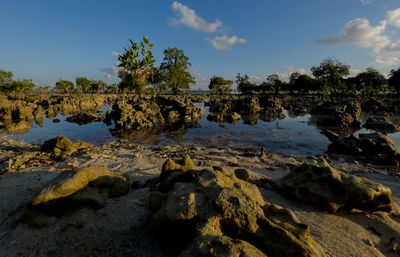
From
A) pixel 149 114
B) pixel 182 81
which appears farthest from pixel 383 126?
pixel 182 81

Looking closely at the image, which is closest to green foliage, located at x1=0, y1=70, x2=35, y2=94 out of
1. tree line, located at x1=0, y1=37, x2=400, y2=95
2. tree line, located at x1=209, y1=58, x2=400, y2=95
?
tree line, located at x1=0, y1=37, x2=400, y2=95

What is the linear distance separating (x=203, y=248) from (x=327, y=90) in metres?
107

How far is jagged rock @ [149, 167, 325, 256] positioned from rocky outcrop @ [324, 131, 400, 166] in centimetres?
1271

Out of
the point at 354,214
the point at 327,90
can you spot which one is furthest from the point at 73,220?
the point at 327,90

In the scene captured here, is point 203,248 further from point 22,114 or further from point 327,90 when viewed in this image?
point 327,90

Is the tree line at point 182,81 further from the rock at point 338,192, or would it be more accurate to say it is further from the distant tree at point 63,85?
the rock at point 338,192

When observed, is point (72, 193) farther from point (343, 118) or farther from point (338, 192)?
point (343, 118)

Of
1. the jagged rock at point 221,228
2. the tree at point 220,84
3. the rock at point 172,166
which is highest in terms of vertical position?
the tree at point 220,84

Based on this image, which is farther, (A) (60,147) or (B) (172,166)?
(A) (60,147)

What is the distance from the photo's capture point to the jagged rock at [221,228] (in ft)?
9.08

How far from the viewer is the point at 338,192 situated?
18.5 feet

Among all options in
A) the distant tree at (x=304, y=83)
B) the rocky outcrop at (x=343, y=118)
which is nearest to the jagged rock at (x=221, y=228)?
the rocky outcrop at (x=343, y=118)

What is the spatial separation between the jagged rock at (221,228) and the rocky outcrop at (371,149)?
12709mm

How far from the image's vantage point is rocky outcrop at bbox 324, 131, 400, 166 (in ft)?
39.2
